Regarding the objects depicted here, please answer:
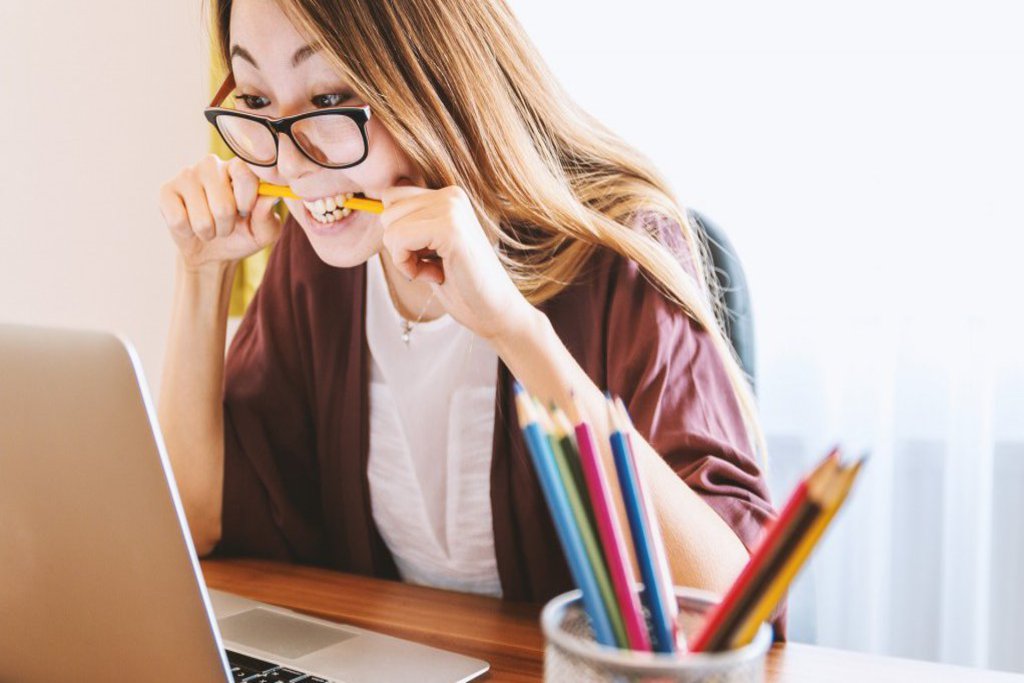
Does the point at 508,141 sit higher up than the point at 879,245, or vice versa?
the point at 508,141

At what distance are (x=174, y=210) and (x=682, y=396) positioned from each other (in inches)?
24.2

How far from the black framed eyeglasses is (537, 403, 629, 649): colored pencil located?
24.0 inches

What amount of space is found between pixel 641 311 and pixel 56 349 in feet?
1.97

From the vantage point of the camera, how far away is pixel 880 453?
1.69 m

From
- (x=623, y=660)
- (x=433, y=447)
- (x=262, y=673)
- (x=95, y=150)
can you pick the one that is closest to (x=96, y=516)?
(x=262, y=673)

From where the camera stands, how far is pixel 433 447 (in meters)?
1.17

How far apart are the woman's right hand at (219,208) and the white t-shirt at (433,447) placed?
162 millimetres

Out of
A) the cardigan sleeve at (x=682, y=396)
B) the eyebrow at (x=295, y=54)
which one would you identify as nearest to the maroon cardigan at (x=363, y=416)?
the cardigan sleeve at (x=682, y=396)

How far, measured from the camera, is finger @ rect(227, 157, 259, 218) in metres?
1.12

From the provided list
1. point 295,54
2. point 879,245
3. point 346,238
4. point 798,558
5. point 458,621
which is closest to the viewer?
point 798,558

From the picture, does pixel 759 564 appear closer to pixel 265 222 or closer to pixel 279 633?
pixel 279 633

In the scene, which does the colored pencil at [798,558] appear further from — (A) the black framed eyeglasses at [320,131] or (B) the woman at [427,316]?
(A) the black framed eyeglasses at [320,131]

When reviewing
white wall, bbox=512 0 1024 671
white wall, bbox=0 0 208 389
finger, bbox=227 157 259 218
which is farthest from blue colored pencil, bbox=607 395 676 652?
white wall, bbox=0 0 208 389

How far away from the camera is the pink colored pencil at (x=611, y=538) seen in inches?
15.2
